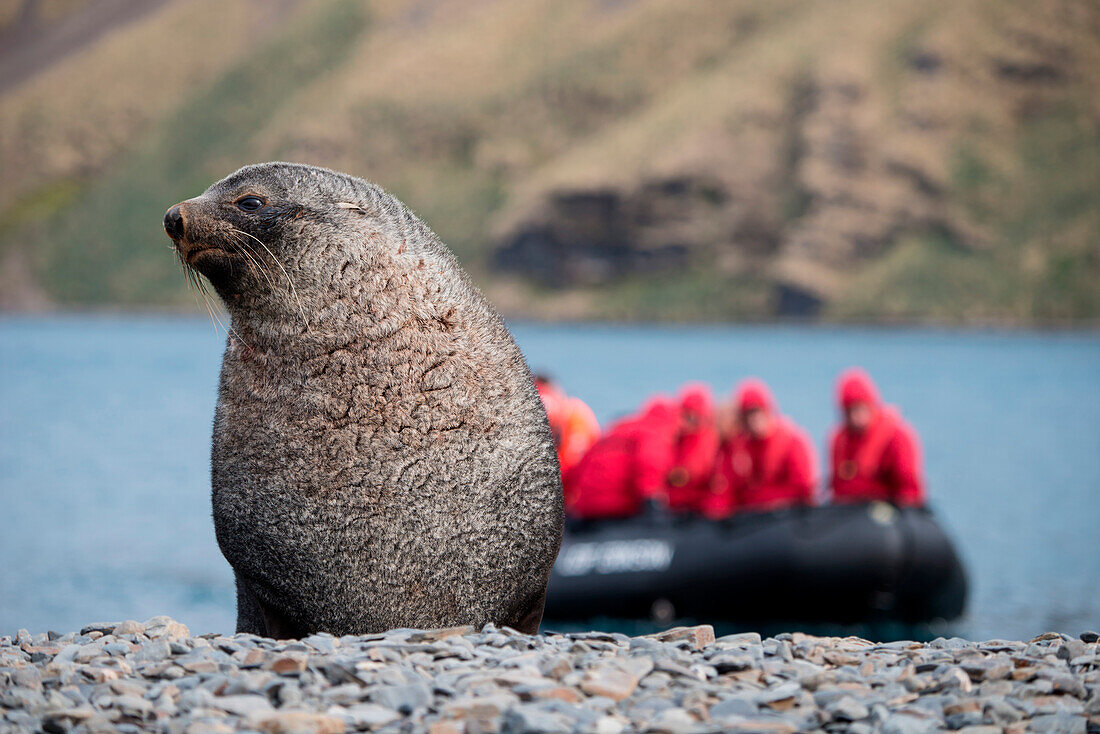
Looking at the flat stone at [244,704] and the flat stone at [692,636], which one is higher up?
the flat stone at [692,636]

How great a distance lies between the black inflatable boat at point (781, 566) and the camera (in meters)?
13.5

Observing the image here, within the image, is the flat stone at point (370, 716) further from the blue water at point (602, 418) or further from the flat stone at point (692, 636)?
the blue water at point (602, 418)

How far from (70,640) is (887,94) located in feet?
526

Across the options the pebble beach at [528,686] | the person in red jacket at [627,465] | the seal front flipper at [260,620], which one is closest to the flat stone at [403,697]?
the pebble beach at [528,686]

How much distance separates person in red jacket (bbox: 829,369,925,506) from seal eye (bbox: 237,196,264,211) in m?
9.95

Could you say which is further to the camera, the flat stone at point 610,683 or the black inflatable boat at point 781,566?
the black inflatable boat at point 781,566

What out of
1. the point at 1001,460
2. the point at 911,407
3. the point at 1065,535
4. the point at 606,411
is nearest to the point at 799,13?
the point at 911,407

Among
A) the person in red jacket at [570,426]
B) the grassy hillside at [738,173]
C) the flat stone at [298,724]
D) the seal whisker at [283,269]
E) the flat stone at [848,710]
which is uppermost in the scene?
the grassy hillside at [738,173]

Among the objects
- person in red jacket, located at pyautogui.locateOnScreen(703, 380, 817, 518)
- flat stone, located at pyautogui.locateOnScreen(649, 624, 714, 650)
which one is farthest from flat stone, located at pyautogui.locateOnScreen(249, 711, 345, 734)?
person in red jacket, located at pyautogui.locateOnScreen(703, 380, 817, 518)

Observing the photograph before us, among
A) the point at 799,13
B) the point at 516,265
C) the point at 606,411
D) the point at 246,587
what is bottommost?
the point at 246,587

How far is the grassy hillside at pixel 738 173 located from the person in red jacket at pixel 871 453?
420 ft

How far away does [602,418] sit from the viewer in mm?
58875

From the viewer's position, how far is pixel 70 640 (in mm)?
4840

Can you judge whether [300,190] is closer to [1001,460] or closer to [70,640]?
[70,640]
